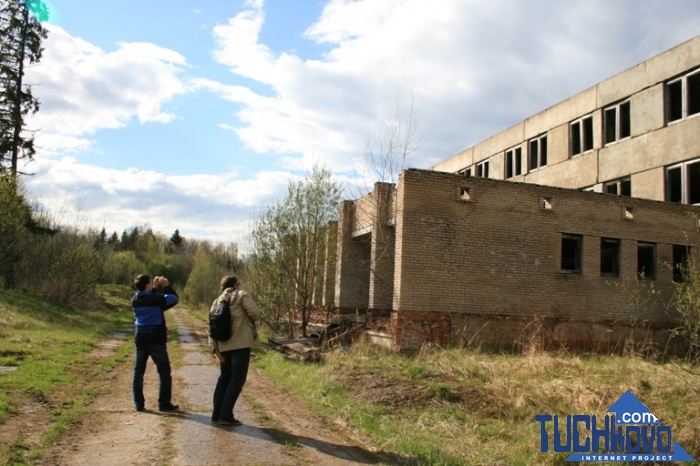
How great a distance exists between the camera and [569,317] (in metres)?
15.6

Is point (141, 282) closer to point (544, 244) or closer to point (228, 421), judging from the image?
point (228, 421)

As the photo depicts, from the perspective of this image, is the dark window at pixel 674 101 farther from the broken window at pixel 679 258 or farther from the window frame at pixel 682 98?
the broken window at pixel 679 258

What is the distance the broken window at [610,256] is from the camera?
1681 centimetres

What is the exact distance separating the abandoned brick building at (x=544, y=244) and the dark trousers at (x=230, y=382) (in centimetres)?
718

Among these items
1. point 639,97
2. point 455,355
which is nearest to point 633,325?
point 455,355

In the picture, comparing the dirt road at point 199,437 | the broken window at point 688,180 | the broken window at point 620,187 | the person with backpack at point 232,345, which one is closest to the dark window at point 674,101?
the broken window at point 688,180

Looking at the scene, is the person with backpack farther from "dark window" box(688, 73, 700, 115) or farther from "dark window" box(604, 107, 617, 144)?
"dark window" box(604, 107, 617, 144)

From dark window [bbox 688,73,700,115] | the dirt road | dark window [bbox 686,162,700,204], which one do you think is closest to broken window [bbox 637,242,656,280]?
dark window [bbox 686,162,700,204]

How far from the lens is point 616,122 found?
21828 mm

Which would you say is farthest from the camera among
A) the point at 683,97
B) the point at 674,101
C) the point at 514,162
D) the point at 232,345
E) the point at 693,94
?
the point at 514,162

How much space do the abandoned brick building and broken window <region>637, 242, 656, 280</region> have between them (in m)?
0.04

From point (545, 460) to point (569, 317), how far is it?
10.7 meters

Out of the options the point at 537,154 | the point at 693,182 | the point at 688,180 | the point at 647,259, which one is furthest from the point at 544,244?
the point at 537,154

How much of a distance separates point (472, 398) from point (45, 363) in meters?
8.21
